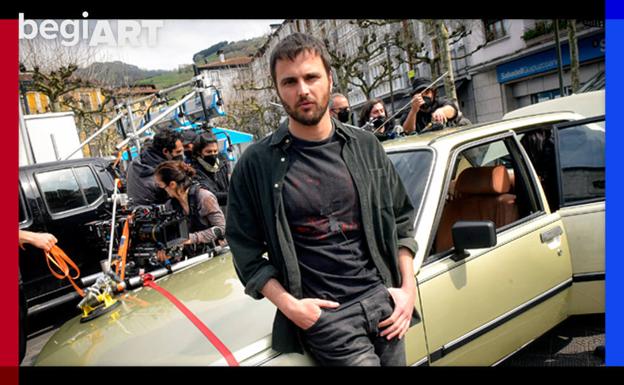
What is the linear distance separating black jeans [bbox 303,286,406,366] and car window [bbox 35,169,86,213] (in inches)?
187

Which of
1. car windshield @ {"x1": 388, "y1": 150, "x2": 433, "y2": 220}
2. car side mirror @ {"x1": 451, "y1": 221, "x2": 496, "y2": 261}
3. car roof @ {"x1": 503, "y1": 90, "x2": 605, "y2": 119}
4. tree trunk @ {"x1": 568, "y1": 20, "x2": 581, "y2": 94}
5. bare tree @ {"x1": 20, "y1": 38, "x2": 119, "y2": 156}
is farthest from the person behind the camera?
tree trunk @ {"x1": 568, "y1": 20, "x2": 581, "y2": 94}

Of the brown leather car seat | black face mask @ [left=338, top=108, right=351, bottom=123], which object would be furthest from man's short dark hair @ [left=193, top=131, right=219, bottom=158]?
the brown leather car seat

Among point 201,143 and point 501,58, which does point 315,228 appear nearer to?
point 201,143

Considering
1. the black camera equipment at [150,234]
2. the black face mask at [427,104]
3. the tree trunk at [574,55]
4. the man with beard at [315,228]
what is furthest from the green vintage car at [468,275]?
the tree trunk at [574,55]

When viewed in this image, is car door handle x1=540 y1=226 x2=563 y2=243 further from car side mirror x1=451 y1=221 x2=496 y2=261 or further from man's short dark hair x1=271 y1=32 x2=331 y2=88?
man's short dark hair x1=271 y1=32 x2=331 y2=88

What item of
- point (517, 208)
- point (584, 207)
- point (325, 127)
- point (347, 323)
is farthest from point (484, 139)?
point (347, 323)

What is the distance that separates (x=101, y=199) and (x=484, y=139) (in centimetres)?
488

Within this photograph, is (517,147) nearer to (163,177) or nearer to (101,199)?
(163,177)

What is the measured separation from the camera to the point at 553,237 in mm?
2754

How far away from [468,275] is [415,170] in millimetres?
668

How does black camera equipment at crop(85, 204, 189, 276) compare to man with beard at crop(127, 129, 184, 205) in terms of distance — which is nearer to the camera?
black camera equipment at crop(85, 204, 189, 276)

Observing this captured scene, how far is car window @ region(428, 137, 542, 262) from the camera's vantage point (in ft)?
9.53

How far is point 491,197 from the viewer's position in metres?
3.14

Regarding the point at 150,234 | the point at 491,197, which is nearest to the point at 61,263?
the point at 150,234
